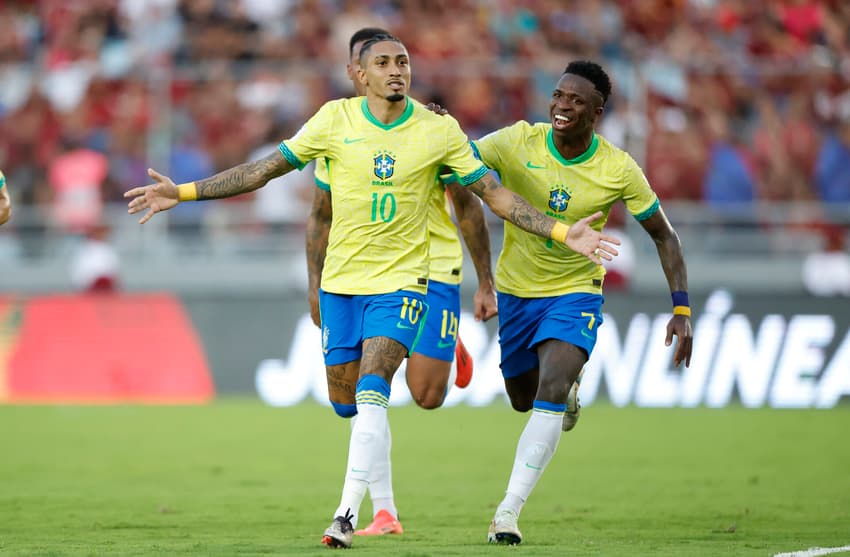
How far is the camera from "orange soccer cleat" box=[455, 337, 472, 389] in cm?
1059

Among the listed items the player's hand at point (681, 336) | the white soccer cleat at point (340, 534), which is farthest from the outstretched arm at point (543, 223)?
the white soccer cleat at point (340, 534)

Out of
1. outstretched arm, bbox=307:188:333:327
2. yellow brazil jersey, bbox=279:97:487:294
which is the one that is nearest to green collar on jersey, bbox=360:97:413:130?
yellow brazil jersey, bbox=279:97:487:294

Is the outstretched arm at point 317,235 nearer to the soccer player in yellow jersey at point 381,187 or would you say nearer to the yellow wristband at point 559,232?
the soccer player in yellow jersey at point 381,187

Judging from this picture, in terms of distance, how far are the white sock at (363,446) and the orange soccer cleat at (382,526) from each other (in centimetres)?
80

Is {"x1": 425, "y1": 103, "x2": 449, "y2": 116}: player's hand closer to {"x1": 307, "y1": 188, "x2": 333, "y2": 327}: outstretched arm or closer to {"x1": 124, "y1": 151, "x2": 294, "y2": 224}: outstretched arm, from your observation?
{"x1": 307, "y1": 188, "x2": 333, "y2": 327}: outstretched arm

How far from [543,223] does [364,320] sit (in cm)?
117

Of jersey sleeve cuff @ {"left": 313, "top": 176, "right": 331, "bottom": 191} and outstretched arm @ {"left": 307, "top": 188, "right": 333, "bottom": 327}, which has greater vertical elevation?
jersey sleeve cuff @ {"left": 313, "top": 176, "right": 331, "bottom": 191}

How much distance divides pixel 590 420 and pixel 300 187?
5.21 metres

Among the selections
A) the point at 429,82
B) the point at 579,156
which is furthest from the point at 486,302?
the point at 429,82

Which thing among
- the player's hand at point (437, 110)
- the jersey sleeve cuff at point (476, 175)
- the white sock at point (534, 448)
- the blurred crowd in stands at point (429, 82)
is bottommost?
the white sock at point (534, 448)

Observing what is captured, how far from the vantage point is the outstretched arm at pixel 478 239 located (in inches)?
379

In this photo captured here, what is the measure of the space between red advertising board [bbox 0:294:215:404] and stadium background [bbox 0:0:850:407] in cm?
3

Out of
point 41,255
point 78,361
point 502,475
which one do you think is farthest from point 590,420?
point 41,255

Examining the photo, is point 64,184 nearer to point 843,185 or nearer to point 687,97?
point 687,97
